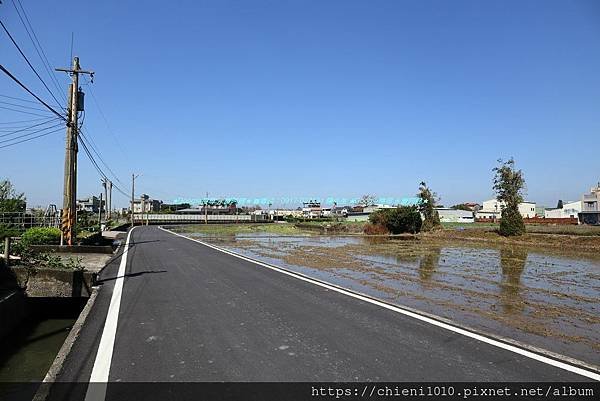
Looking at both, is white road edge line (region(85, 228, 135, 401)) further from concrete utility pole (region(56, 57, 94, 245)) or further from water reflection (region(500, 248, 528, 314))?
concrete utility pole (region(56, 57, 94, 245))

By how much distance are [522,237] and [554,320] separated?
32.6 m

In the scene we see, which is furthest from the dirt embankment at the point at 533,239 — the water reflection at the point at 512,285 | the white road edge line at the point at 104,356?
the white road edge line at the point at 104,356

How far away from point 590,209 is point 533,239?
5348 cm

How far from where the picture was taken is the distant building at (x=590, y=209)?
239 feet

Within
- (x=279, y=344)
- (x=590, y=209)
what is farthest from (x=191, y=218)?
(x=279, y=344)

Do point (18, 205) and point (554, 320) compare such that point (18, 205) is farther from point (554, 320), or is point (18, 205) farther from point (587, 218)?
point (587, 218)

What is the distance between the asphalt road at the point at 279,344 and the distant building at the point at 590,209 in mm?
77263

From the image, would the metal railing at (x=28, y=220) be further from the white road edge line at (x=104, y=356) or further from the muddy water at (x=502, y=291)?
the white road edge line at (x=104, y=356)

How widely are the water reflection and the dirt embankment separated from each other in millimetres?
12128

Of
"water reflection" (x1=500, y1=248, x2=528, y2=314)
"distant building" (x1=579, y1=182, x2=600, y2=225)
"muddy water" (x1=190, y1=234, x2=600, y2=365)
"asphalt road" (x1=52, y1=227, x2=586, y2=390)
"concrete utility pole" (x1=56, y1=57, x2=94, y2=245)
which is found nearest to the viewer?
"asphalt road" (x1=52, y1=227, x2=586, y2=390)

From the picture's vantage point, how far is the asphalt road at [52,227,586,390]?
4.94 m

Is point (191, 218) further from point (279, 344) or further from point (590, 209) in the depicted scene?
point (279, 344)

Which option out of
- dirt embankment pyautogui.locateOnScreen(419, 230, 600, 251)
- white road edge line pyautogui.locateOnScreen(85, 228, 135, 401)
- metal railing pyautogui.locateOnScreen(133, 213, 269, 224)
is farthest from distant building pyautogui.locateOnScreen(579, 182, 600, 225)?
white road edge line pyautogui.locateOnScreen(85, 228, 135, 401)

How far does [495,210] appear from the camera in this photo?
118750 mm
